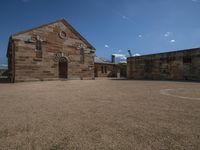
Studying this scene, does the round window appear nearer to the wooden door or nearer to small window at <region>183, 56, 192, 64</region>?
the wooden door

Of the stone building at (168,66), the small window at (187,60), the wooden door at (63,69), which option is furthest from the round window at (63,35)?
the small window at (187,60)

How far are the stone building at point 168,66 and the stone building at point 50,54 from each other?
7.51 meters

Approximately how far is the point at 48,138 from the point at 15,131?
81 centimetres

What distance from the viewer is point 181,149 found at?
6.40 ft

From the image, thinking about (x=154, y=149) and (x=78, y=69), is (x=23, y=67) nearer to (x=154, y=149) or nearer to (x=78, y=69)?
(x=78, y=69)

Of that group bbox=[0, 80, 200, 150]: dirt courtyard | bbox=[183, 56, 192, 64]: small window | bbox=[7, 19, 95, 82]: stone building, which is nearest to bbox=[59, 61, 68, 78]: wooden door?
bbox=[7, 19, 95, 82]: stone building

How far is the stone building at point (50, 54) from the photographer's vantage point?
13945 millimetres

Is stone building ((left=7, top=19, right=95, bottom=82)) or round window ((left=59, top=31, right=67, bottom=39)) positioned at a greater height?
round window ((left=59, top=31, right=67, bottom=39))

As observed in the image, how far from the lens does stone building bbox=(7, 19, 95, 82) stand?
13.9 metres

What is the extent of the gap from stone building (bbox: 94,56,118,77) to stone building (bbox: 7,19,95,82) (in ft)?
29.1

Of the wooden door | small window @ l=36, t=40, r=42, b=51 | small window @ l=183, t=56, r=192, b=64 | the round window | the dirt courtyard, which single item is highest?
the round window

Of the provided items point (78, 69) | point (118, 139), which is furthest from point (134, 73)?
point (118, 139)

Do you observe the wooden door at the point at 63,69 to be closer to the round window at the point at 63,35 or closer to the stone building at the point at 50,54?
the stone building at the point at 50,54

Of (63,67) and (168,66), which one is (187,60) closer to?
(168,66)
